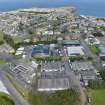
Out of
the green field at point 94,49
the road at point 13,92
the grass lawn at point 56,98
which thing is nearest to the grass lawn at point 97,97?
the grass lawn at point 56,98

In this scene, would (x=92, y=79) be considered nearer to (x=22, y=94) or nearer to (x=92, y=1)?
(x=22, y=94)

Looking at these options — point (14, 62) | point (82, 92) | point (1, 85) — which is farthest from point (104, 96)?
point (14, 62)

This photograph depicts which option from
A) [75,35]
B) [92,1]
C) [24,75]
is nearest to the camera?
[24,75]

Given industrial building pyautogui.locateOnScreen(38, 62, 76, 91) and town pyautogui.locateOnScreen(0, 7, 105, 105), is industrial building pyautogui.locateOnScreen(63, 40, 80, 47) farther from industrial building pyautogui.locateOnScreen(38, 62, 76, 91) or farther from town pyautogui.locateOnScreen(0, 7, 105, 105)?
industrial building pyautogui.locateOnScreen(38, 62, 76, 91)

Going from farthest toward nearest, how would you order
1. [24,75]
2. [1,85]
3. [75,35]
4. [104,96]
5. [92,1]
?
[92,1] → [75,35] → [24,75] → [1,85] → [104,96]

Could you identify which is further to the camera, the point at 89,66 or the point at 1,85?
the point at 89,66

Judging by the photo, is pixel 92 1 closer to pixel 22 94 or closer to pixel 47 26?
pixel 47 26
